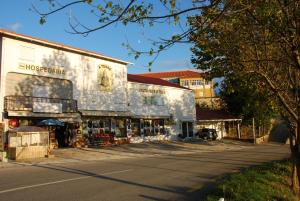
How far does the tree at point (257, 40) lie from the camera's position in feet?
21.8

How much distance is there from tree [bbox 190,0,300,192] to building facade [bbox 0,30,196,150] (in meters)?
19.5

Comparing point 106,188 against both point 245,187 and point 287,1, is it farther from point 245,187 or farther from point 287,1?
point 287,1

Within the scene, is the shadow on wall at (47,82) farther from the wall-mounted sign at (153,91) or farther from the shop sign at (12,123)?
the wall-mounted sign at (153,91)

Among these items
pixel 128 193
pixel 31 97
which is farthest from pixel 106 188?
pixel 31 97

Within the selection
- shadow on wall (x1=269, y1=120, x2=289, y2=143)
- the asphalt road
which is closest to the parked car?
shadow on wall (x1=269, y1=120, x2=289, y2=143)

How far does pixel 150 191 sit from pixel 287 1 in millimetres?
6730

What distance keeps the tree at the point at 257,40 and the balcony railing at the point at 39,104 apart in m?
19.1

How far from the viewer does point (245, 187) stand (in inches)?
457

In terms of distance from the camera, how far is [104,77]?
116 ft

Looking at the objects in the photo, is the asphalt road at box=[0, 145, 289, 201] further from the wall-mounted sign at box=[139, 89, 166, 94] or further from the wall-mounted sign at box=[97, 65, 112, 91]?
→ the wall-mounted sign at box=[139, 89, 166, 94]

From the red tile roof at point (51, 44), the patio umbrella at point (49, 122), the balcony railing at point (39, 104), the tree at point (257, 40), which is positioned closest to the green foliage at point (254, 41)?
the tree at point (257, 40)

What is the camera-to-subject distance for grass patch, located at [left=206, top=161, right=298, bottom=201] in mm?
10531

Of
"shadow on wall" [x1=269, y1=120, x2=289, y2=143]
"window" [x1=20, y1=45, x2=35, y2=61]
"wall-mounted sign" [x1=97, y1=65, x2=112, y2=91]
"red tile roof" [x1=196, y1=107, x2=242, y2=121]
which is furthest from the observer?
"shadow on wall" [x1=269, y1=120, x2=289, y2=143]

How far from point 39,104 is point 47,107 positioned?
2.56 ft
